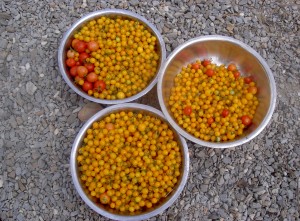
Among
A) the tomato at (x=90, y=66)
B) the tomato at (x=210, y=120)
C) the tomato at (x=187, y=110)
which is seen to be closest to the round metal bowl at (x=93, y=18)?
the tomato at (x=90, y=66)

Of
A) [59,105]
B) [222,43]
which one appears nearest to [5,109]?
[59,105]

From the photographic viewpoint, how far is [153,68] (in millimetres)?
3010

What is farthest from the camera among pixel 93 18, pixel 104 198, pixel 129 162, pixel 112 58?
pixel 93 18

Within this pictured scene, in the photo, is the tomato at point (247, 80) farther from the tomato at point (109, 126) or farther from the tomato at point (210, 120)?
the tomato at point (109, 126)

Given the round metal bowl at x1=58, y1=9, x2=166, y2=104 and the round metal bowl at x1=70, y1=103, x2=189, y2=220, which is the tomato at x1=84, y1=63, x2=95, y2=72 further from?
the round metal bowl at x1=70, y1=103, x2=189, y2=220

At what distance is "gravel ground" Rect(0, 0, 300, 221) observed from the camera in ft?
9.12

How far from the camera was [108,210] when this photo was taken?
2.62 m

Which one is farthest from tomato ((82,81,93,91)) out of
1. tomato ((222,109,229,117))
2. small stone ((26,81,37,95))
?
tomato ((222,109,229,117))

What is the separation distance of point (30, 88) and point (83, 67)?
1.66ft

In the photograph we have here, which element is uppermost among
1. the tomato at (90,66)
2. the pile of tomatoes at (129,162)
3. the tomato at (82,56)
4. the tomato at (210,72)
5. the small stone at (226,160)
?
the tomato at (82,56)

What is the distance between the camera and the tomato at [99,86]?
112 inches

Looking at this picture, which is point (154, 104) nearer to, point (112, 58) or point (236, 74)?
point (112, 58)

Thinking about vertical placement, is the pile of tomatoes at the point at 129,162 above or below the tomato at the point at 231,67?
below

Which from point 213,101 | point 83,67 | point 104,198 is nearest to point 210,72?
point 213,101
